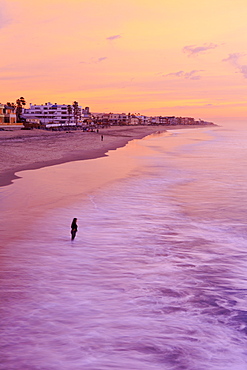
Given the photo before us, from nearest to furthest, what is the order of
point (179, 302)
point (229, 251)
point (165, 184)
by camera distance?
1. point (179, 302)
2. point (229, 251)
3. point (165, 184)

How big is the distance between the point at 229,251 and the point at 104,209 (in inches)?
326

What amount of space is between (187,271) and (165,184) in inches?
716

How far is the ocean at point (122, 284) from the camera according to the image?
27.2ft

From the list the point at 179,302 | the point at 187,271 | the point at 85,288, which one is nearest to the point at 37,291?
the point at 85,288

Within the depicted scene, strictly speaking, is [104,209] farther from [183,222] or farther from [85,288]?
[85,288]

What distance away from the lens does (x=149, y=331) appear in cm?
902

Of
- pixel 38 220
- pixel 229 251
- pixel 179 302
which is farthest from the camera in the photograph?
pixel 38 220

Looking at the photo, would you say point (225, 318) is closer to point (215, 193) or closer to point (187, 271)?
point (187, 271)

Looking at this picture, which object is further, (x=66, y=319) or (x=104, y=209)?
(x=104, y=209)

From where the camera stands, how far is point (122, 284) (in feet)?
37.9

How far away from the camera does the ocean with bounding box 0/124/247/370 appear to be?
8289 millimetres

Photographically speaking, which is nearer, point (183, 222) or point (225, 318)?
point (225, 318)

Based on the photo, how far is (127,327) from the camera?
30.1 ft

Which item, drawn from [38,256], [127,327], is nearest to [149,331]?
[127,327]
